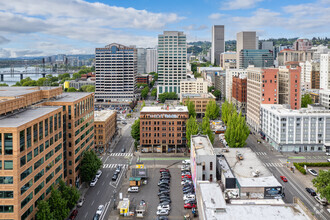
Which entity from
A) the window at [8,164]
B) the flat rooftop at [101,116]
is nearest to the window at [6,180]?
the window at [8,164]

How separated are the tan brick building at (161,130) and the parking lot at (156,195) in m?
15.2

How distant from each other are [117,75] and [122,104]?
18.4 meters

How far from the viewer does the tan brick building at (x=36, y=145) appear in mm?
38500

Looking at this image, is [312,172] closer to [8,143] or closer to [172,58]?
[8,143]

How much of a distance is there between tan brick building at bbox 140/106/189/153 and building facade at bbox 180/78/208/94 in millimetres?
90822

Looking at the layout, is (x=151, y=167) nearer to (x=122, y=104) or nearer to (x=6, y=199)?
(x=6, y=199)

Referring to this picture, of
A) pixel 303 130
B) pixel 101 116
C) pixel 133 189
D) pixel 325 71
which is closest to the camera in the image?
pixel 133 189

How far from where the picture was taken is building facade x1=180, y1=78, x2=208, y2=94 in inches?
6978

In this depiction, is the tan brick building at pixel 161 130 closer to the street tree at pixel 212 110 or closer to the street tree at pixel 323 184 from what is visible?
the street tree at pixel 323 184

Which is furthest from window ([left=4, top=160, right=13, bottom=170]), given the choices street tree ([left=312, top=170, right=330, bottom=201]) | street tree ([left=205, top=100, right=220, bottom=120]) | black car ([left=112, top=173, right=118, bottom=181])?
street tree ([left=205, top=100, right=220, bottom=120])

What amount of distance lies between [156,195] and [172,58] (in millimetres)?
142560

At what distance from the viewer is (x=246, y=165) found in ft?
205

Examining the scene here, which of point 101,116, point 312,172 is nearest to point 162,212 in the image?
point 312,172

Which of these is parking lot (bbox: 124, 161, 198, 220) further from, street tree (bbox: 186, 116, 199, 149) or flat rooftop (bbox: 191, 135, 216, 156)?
street tree (bbox: 186, 116, 199, 149)
